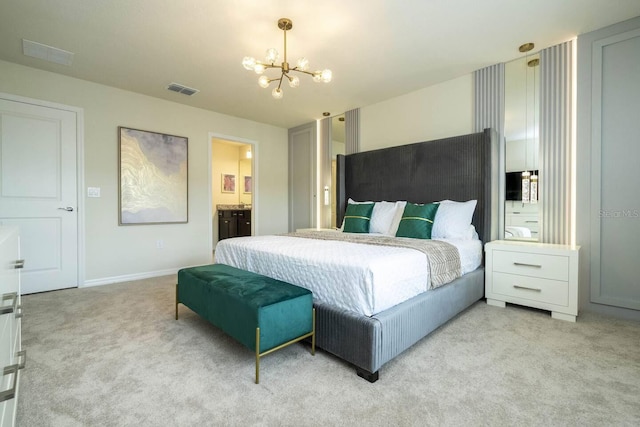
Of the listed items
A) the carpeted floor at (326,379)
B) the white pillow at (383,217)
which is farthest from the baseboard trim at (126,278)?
the white pillow at (383,217)

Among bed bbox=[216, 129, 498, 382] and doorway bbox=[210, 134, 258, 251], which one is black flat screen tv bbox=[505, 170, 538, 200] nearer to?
bed bbox=[216, 129, 498, 382]

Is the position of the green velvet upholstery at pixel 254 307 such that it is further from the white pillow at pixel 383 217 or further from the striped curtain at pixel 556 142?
the striped curtain at pixel 556 142

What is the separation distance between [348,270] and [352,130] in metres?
3.33

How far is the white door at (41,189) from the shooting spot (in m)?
3.17

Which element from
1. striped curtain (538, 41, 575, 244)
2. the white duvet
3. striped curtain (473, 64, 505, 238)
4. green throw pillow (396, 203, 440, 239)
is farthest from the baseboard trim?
striped curtain (538, 41, 575, 244)

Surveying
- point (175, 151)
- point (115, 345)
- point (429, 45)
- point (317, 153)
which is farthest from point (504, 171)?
point (175, 151)

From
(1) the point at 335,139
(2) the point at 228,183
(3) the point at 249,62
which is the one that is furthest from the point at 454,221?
(2) the point at 228,183

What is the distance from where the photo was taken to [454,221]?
316 cm

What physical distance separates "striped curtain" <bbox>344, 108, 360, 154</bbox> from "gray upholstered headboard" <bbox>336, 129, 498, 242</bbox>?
0.20 metres

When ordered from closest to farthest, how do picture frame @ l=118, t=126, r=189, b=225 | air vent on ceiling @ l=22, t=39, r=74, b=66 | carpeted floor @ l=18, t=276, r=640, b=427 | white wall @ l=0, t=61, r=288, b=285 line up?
carpeted floor @ l=18, t=276, r=640, b=427
air vent on ceiling @ l=22, t=39, r=74, b=66
white wall @ l=0, t=61, r=288, b=285
picture frame @ l=118, t=126, r=189, b=225

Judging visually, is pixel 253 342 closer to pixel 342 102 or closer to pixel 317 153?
Answer: pixel 342 102

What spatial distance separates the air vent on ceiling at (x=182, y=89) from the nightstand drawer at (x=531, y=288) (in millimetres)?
4214

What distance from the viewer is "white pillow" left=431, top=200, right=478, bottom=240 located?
123 inches

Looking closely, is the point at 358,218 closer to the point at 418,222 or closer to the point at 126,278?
the point at 418,222
